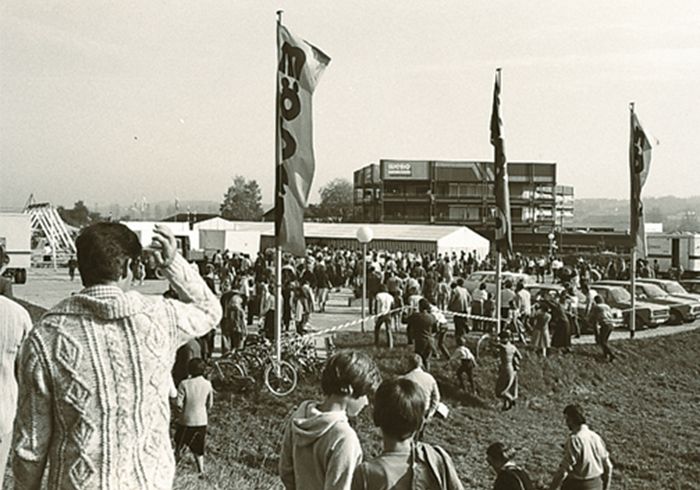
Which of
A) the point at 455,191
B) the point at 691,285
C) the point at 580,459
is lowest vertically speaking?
the point at 691,285

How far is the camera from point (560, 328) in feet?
71.0

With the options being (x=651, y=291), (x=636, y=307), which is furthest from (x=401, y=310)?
(x=651, y=291)

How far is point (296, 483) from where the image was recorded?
3.98 meters

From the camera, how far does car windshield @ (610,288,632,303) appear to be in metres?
26.8

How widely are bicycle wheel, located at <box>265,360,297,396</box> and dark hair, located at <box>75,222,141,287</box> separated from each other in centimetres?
1248

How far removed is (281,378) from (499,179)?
7.90m

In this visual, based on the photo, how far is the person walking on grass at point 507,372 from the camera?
55.2ft

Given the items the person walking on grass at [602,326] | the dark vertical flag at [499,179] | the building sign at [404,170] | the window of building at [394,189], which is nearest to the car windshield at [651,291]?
the person walking on grass at [602,326]

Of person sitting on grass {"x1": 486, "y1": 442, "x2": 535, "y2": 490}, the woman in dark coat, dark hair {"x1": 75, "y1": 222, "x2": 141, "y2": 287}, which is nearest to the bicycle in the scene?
person sitting on grass {"x1": 486, "y1": 442, "x2": 535, "y2": 490}

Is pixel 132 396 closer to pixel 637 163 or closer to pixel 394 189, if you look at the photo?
pixel 637 163

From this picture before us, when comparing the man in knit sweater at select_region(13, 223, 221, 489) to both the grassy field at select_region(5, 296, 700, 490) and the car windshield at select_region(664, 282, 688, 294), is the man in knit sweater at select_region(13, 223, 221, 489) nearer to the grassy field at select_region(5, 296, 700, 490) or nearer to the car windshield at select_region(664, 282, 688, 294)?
the grassy field at select_region(5, 296, 700, 490)

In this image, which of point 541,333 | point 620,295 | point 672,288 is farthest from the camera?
point 672,288

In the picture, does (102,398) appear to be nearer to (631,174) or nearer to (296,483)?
(296,483)

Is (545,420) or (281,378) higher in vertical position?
(281,378)
